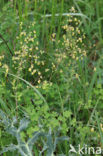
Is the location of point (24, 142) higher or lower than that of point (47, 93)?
lower

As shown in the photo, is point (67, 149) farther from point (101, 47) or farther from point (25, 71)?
point (101, 47)

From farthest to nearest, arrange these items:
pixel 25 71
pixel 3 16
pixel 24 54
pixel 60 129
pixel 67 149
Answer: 1. pixel 3 16
2. pixel 25 71
3. pixel 24 54
4. pixel 67 149
5. pixel 60 129

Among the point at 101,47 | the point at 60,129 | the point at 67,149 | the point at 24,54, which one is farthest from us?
the point at 101,47

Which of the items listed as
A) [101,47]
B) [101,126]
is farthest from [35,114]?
[101,47]

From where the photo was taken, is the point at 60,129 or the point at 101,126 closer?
the point at 60,129

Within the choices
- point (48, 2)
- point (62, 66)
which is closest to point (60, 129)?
point (62, 66)

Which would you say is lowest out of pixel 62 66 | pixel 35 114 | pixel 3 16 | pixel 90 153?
pixel 90 153

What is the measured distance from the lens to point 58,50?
2.40m

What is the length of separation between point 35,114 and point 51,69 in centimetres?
70

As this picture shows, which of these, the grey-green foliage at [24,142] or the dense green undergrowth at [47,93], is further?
the dense green undergrowth at [47,93]

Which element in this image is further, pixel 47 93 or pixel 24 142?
pixel 47 93

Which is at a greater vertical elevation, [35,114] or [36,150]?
[35,114]

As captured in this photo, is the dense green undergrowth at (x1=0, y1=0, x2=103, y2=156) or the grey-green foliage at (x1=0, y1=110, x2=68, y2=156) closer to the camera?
the grey-green foliage at (x1=0, y1=110, x2=68, y2=156)

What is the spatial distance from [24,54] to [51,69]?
35 cm
